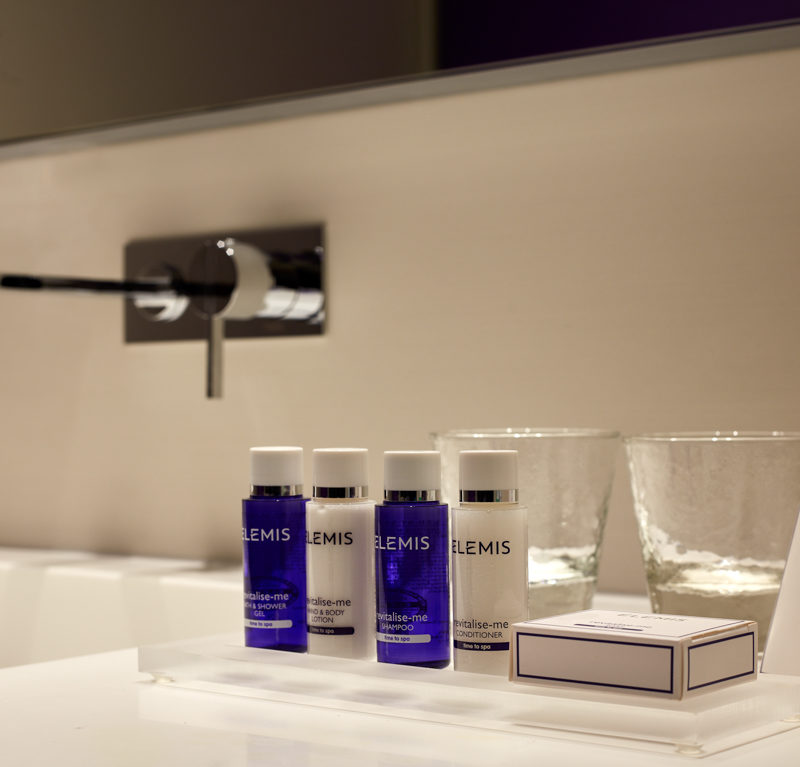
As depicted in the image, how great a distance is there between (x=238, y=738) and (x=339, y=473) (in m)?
0.18

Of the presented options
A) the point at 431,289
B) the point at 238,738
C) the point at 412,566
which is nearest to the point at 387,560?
the point at 412,566

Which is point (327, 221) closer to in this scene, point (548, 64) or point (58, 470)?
point (548, 64)

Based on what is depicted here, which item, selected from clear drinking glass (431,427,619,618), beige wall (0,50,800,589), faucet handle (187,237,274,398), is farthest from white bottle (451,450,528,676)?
faucet handle (187,237,274,398)

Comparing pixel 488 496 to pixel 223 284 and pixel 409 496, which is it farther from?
pixel 223 284

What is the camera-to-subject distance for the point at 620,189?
3.07 ft

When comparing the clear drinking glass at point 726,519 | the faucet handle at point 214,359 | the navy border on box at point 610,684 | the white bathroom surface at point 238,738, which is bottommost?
the white bathroom surface at point 238,738

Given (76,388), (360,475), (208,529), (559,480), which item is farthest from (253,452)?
(76,388)

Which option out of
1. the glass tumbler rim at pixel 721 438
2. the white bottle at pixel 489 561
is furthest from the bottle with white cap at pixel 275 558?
the glass tumbler rim at pixel 721 438

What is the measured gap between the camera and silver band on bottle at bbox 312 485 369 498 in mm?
703

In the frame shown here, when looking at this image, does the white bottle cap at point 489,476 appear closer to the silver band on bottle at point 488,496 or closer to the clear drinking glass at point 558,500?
the silver band on bottle at point 488,496

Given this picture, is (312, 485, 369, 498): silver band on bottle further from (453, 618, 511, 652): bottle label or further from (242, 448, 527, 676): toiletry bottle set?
(453, 618, 511, 652): bottle label

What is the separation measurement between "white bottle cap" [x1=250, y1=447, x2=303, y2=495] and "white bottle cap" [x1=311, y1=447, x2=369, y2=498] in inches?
1.0

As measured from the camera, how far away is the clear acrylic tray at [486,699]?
55 centimetres

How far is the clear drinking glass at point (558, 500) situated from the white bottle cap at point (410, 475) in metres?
0.11
